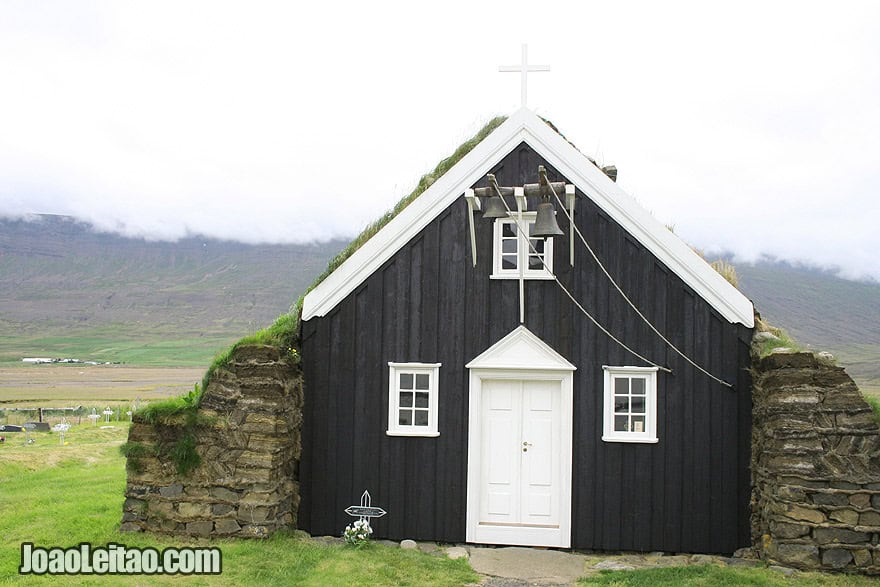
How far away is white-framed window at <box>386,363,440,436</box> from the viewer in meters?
10.9

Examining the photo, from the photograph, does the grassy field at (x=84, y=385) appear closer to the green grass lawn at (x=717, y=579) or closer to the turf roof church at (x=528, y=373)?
the turf roof church at (x=528, y=373)

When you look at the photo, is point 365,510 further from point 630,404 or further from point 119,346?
point 119,346

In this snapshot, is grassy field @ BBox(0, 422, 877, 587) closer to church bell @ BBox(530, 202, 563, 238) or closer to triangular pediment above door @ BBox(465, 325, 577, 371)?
triangular pediment above door @ BBox(465, 325, 577, 371)

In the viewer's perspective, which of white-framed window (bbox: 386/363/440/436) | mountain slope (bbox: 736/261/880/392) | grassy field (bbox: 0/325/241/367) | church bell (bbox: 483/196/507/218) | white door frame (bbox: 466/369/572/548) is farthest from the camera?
mountain slope (bbox: 736/261/880/392)

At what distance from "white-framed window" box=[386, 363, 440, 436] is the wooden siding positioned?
11 centimetres

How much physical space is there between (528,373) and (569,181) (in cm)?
266

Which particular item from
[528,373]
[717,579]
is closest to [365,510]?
[528,373]

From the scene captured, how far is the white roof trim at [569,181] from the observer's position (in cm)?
1037

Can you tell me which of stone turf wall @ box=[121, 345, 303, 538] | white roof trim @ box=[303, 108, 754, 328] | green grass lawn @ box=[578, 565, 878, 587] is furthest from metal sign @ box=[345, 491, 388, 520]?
green grass lawn @ box=[578, 565, 878, 587]

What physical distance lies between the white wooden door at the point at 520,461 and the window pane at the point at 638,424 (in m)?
0.98

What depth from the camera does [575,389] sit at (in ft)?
35.0

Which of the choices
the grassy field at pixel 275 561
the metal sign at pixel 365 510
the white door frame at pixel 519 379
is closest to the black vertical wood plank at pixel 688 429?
the grassy field at pixel 275 561

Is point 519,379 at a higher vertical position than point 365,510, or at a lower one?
higher

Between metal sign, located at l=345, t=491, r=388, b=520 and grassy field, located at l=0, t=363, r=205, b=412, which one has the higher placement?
metal sign, located at l=345, t=491, r=388, b=520
